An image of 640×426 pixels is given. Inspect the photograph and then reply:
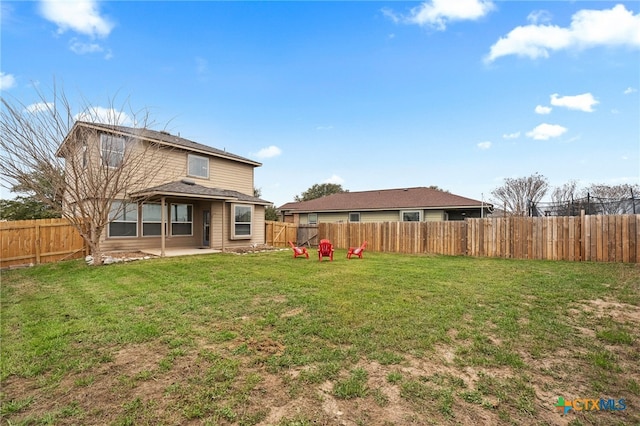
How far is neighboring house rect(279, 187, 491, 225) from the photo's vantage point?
18422mm

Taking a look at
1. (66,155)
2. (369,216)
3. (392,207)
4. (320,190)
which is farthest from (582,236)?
(320,190)

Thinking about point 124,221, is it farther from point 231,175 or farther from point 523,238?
point 523,238

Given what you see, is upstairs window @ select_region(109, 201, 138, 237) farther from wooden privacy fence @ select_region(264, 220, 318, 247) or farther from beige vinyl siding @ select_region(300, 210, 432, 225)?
beige vinyl siding @ select_region(300, 210, 432, 225)

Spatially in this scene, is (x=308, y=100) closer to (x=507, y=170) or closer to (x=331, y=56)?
(x=331, y=56)

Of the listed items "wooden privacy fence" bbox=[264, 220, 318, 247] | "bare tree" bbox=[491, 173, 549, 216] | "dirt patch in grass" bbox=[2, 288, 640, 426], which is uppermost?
"bare tree" bbox=[491, 173, 549, 216]

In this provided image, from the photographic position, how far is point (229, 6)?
10727mm

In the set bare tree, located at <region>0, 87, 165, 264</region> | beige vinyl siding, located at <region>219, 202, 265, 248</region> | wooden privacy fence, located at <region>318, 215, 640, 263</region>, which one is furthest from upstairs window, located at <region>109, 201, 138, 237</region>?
wooden privacy fence, located at <region>318, 215, 640, 263</region>

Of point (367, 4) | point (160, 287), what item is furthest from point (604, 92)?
point (160, 287)

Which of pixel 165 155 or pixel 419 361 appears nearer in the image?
pixel 419 361

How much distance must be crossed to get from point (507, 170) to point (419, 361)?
23.9 metres

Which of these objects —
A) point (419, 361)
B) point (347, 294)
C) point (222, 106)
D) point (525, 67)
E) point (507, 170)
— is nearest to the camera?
Result: point (419, 361)

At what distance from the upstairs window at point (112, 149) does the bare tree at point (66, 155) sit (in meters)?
0.04

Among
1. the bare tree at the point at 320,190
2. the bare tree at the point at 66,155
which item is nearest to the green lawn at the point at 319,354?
the bare tree at the point at 66,155

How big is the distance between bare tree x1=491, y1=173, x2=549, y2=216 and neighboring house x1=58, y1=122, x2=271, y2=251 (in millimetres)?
18958
